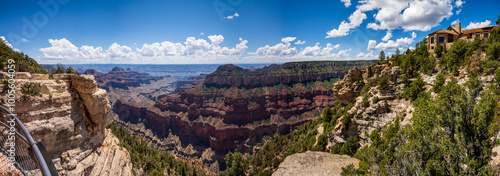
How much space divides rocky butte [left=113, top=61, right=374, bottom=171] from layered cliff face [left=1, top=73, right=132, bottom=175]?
59.4 metres

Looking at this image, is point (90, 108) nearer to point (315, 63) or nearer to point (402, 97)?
point (402, 97)

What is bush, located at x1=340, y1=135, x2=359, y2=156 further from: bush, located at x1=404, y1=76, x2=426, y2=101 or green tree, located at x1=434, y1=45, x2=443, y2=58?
green tree, located at x1=434, y1=45, x2=443, y2=58

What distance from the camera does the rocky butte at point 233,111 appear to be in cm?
8388

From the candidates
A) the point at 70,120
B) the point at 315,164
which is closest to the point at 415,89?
the point at 315,164

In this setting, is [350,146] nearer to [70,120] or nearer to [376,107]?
[376,107]

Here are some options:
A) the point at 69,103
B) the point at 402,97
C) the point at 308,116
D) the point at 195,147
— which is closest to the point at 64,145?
the point at 69,103

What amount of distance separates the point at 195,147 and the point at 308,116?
198 ft

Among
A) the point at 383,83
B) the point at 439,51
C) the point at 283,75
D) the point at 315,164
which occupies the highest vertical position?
the point at 439,51

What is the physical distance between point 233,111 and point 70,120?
74.8 meters

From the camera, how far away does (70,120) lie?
56.6 feet

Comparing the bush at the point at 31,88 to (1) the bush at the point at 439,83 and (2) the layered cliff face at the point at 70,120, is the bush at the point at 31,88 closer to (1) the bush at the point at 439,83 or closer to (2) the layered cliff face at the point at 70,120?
(2) the layered cliff face at the point at 70,120

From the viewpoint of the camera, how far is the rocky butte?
83875mm

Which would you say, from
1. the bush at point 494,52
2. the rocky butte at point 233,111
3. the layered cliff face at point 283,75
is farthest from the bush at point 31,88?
the layered cliff face at point 283,75

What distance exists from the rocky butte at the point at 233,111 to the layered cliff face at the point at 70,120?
5936 cm
